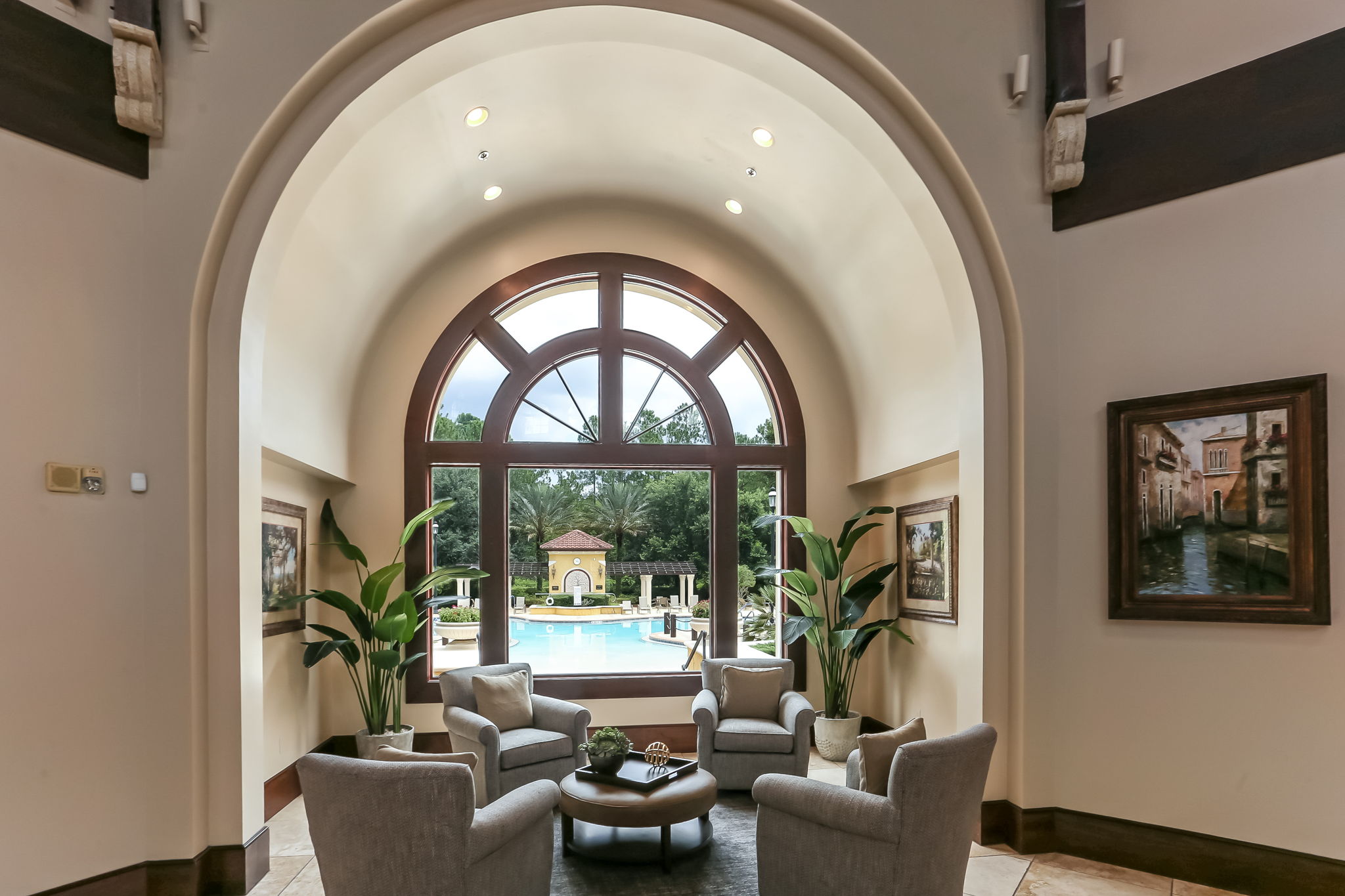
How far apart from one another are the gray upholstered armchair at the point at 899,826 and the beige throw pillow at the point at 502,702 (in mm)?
2482

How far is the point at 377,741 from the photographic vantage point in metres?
6.11

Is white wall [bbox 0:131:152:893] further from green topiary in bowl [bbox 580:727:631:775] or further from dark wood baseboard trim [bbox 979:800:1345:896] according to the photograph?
dark wood baseboard trim [bbox 979:800:1345:896]

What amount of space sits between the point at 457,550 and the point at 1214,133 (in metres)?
5.77

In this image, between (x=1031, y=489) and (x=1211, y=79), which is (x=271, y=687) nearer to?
(x=1031, y=489)

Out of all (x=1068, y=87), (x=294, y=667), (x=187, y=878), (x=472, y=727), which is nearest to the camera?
(x=187, y=878)

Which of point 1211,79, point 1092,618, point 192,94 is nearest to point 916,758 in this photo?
point 1092,618

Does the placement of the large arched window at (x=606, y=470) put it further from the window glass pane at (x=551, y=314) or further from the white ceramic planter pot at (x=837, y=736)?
the white ceramic planter pot at (x=837, y=736)

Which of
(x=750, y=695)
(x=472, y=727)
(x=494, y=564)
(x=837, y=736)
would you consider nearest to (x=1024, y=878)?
(x=750, y=695)

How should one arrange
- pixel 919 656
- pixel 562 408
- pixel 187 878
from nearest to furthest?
pixel 187 878 → pixel 919 656 → pixel 562 408

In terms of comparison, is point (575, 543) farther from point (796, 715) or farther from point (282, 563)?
point (796, 715)

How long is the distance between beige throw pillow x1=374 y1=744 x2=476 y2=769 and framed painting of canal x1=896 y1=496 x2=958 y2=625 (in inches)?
140

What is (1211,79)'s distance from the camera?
169 inches

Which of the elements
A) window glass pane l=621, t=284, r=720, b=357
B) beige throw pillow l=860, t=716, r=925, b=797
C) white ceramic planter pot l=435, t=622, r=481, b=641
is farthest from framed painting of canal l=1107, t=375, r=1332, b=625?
white ceramic planter pot l=435, t=622, r=481, b=641

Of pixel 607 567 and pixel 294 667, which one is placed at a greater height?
pixel 607 567
